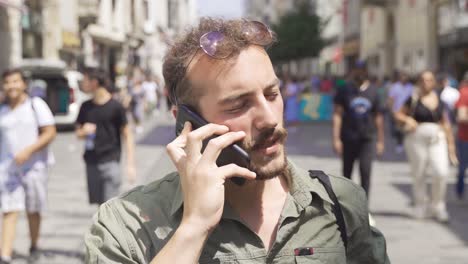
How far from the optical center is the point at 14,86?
7.34 meters

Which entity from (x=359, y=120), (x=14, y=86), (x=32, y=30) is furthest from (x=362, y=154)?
(x=32, y=30)

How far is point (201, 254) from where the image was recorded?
6.76ft

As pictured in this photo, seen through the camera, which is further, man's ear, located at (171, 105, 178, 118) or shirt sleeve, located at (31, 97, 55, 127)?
shirt sleeve, located at (31, 97, 55, 127)

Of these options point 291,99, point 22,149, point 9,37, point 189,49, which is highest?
point 9,37

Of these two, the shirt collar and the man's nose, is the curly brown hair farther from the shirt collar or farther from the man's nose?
the shirt collar

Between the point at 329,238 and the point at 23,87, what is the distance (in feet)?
18.8

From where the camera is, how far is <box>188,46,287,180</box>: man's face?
2082mm

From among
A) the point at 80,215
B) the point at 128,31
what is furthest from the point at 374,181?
the point at 128,31

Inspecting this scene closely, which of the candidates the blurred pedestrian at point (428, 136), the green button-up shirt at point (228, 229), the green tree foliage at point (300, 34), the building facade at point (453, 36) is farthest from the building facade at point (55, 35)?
the green tree foliage at point (300, 34)

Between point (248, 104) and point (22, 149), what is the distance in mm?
5719

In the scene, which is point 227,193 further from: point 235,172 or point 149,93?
point 149,93

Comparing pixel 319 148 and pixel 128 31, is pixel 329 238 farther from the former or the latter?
pixel 319 148

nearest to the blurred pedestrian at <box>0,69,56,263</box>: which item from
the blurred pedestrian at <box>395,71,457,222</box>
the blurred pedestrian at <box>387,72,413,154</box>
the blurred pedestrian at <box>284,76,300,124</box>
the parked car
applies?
the blurred pedestrian at <box>395,71,457,222</box>

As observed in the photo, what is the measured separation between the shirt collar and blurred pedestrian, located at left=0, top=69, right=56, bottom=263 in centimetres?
547
